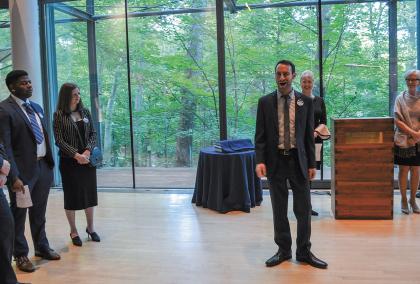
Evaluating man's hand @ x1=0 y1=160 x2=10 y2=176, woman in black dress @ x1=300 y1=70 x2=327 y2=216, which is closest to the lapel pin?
woman in black dress @ x1=300 y1=70 x2=327 y2=216

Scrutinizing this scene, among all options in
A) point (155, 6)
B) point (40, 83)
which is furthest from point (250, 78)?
point (40, 83)

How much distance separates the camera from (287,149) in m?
3.44

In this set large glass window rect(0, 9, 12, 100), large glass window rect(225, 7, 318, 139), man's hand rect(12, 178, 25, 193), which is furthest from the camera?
large glass window rect(0, 9, 12, 100)

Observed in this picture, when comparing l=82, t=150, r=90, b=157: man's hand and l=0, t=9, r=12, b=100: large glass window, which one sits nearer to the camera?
l=82, t=150, r=90, b=157: man's hand

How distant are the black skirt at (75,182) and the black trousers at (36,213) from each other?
10.1 inches

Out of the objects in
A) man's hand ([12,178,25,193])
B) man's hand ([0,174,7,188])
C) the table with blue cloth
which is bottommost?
the table with blue cloth

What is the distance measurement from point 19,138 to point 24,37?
3.42 m

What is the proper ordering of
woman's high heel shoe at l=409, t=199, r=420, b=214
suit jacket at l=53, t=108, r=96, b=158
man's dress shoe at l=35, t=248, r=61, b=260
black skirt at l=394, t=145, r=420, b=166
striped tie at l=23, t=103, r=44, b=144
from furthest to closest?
woman's high heel shoe at l=409, t=199, r=420, b=214 → black skirt at l=394, t=145, r=420, b=166 → suit jacket at l=53, t=108, r=96, b=158 → man's dress shoe at l=35, t=248, r=61, b=260 → striped tie at l=23, t=103, r=44, b=144

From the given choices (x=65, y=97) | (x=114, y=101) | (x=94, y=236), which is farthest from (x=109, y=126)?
(x=65, y=97)

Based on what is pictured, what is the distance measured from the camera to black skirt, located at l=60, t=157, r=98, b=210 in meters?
4.07

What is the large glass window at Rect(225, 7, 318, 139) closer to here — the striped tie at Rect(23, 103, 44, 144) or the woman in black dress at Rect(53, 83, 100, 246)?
the woman in black dress at Rect(53, 83, 100, 246)

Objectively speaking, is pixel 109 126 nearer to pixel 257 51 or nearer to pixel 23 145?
pixel 257 51

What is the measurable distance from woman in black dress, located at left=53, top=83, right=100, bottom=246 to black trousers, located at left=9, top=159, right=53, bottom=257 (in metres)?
0.26

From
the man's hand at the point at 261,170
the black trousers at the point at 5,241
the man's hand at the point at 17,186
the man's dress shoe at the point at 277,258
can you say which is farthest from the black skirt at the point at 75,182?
the man's dress shoe at the point at 277,258
